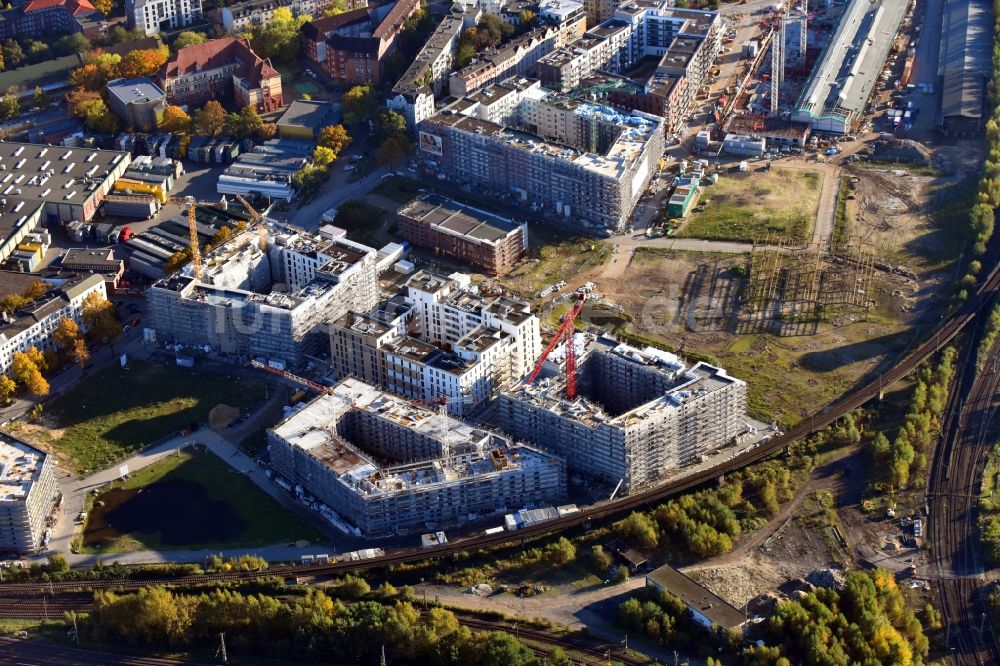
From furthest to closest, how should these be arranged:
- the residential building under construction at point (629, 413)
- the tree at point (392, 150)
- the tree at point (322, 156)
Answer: the tree at point (392, 150)
the tree at point (322, 156)
the residential building under construction at point (629, 413)

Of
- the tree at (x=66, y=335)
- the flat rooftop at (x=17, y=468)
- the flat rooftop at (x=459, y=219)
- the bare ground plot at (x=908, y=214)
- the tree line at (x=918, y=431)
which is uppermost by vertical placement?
the flat rooftop at (x=459, y=219)

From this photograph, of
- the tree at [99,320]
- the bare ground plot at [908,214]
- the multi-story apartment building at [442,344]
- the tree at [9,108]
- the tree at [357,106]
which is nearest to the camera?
the multi-story apartment building at [442,344]

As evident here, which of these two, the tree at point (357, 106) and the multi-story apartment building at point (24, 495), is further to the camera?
the tree at point (357, 106)

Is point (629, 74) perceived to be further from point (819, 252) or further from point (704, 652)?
point (704, 652)

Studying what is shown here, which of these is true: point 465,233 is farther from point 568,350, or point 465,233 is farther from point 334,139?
Answer: point 568,350

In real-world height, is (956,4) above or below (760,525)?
above

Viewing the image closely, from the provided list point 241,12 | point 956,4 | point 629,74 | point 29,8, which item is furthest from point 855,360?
point 29,8

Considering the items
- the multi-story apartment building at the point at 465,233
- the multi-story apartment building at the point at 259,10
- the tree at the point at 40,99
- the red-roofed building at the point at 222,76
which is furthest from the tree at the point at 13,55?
the multi-story apartment building at the point at 465,233

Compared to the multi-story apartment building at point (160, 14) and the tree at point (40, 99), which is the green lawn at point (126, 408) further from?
the multi-story apartment building at point (160, 14)
